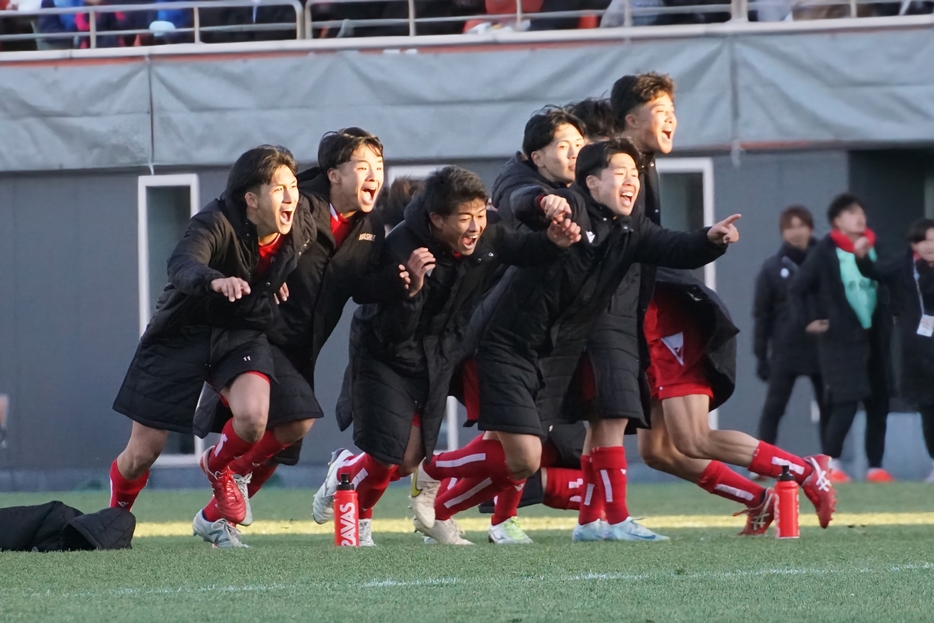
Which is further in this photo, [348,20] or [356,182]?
[348,20]

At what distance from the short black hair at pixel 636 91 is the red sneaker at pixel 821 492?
1607 mm

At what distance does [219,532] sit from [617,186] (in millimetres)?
2019

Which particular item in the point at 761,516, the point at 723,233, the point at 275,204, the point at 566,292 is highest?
the point at 275,204

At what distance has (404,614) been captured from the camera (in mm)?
4332

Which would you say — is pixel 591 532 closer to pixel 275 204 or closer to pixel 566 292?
pixel 566 292

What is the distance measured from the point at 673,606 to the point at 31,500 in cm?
743

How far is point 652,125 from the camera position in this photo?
286 inches

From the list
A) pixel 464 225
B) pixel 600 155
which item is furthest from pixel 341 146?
pixel 600 155

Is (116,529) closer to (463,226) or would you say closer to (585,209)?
(463,226)

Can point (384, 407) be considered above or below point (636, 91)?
below

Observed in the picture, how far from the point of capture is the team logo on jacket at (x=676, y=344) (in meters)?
7.20

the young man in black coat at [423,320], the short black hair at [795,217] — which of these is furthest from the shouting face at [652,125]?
the short black hair at [795,217]

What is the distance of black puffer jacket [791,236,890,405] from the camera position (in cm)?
1170

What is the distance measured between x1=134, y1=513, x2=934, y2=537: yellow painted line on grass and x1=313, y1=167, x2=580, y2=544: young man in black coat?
1307mm
